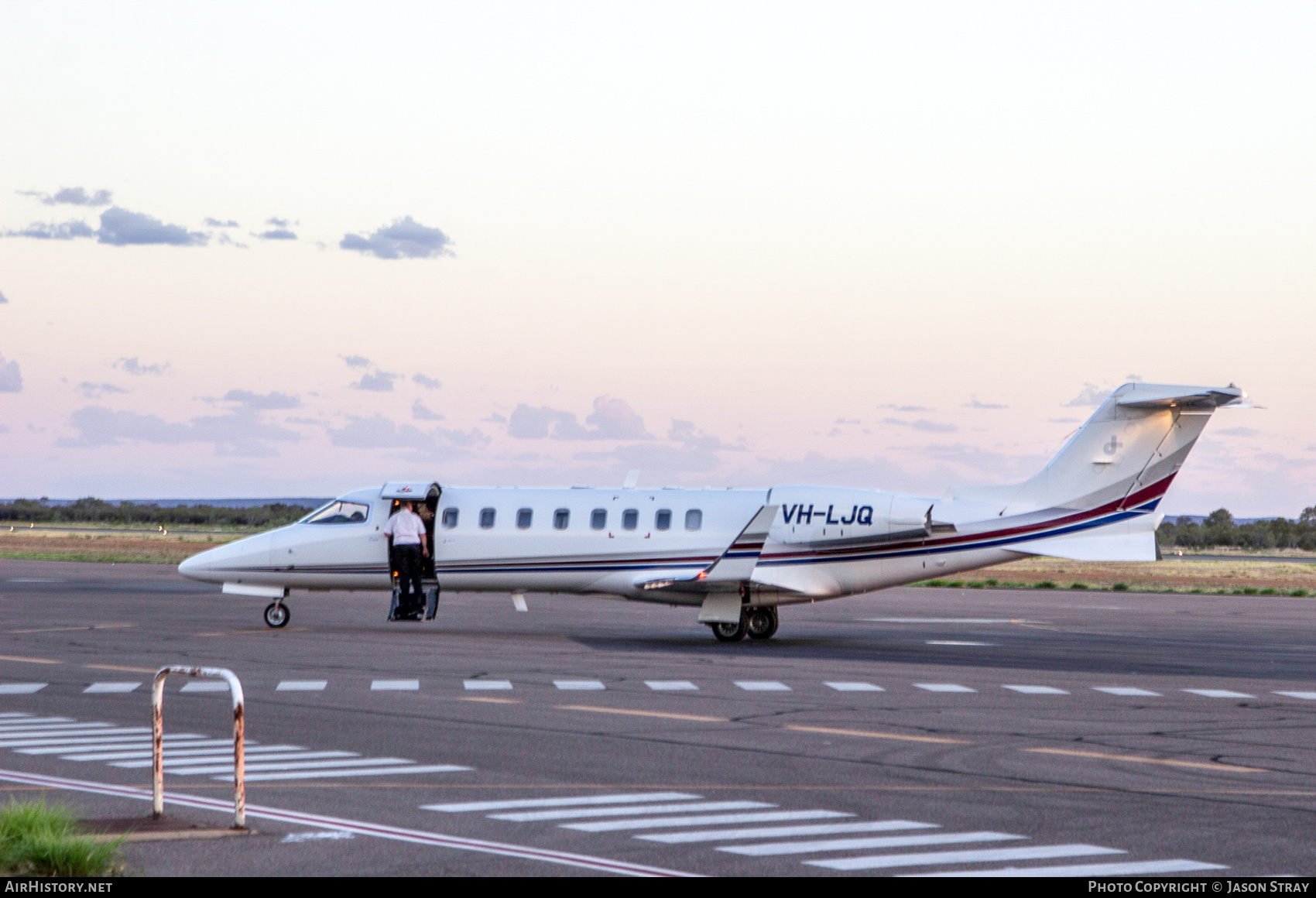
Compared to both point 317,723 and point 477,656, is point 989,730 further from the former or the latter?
point 477,656

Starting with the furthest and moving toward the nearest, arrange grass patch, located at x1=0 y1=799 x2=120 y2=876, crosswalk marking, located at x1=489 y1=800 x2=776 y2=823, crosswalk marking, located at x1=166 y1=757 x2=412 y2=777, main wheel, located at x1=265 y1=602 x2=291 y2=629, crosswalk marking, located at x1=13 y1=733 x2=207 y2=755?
main wheel, located at x1=265 y1=602 x2=291 y2=629 → crosswalk marking, located at x1=13 y1=733 x2=207 y2=755 → crosswalk marking, located at x1=166 y1=757 x2=412 y2=777 → crosswalk marking, located at x1=489 y1=800 x2=776 y2=823 → grass patch, located at x1=0 y1=799 x2=120 y2=876

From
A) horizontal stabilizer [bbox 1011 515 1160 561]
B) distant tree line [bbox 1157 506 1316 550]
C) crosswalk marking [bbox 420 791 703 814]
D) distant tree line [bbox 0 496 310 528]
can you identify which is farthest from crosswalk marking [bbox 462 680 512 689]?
distant tree line [bbox 0 496 310 528]

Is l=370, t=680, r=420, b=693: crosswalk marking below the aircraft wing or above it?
below

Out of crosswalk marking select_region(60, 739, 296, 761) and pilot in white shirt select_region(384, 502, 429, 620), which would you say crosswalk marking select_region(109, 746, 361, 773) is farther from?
pilot in white shirt select_region(384, 502, 429, 620)

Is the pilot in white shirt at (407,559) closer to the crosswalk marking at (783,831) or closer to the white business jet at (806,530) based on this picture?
the white business jet at (806,530)

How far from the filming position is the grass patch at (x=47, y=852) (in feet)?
25.6

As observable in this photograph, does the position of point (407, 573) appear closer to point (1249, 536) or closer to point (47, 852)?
point (47, 852)

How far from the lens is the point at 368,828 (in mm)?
9555

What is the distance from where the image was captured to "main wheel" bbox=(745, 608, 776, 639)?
27.2 meters

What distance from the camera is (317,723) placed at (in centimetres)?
1471

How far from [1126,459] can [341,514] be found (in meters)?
14.8

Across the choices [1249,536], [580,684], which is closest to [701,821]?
[580,684]

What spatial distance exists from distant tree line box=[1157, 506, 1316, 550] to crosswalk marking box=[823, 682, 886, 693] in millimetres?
101372

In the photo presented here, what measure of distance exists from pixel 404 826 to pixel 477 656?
1305cm
